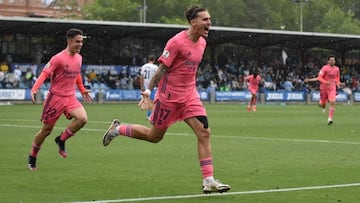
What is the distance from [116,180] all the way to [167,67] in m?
2.06

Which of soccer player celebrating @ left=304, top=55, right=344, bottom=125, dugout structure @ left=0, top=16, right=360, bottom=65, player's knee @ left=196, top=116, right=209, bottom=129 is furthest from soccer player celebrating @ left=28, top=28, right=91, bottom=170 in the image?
dugout structure @ left=0, top=16, right=360, bottom=65

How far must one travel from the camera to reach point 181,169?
45.5 feet

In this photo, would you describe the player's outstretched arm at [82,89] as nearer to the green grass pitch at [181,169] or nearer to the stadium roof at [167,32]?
the green grass pitch at [181,169]

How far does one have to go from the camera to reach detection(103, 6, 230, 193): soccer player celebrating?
1104 cm

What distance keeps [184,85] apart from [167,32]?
1967 inches

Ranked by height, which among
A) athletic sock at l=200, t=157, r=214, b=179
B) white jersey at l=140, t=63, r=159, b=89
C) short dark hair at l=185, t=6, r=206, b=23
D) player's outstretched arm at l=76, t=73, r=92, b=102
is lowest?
athletic sock at l=200, t=157, r=214, b=179

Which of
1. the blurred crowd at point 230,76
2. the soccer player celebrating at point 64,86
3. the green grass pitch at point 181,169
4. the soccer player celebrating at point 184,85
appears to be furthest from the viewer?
the blurred crowd at point 230,76

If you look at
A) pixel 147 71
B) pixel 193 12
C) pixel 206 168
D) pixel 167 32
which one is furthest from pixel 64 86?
pixel 167 32

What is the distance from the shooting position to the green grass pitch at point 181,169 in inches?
423

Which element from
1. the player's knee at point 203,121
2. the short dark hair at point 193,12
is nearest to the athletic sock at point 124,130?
the player's knee at point 203,121

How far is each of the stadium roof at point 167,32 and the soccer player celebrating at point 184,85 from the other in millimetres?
42281

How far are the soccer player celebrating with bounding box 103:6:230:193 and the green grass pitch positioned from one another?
2.65 feet

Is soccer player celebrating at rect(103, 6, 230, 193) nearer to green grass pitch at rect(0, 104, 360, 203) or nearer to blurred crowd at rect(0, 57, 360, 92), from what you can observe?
green grass pitch at rect(0, 104, 360, 203)

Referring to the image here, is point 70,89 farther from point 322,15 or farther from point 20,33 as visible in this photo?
point 322,15
